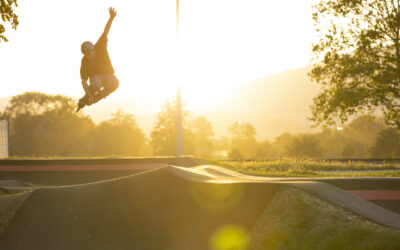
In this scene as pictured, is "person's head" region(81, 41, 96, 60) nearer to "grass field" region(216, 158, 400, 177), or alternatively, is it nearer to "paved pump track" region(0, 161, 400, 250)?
"paved pump track" region(0, 161, 400, 250)

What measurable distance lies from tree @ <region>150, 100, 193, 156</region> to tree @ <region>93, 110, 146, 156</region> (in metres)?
2.93

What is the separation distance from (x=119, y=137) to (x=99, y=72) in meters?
66.2

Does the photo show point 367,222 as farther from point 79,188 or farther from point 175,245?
point 79,188

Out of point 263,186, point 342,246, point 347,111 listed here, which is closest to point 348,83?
point 347,111

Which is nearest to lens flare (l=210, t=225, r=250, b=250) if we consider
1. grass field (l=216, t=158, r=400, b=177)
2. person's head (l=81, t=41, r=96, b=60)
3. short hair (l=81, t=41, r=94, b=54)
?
person's head (l=81, t=41, r=96, b=60)

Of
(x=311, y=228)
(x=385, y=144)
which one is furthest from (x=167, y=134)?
(x=311, y=228)

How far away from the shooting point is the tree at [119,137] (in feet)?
235

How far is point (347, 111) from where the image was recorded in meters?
22.8

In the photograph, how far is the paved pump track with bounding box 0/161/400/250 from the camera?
8.81 metres

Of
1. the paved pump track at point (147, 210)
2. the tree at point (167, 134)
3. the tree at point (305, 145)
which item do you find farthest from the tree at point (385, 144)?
the paved pump track at point (147, 210)

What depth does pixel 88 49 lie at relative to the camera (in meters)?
8.25

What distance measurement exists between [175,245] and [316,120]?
16.8 m

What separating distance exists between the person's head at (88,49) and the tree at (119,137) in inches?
2509

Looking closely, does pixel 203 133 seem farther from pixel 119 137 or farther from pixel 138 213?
pixel 138 213
